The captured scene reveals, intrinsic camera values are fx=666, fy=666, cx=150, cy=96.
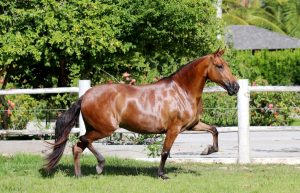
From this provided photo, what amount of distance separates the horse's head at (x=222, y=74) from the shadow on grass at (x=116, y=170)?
4.77ft

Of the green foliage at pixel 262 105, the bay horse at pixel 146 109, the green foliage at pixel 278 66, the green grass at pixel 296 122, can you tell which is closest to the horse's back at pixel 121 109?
the bay horse at pixel 146 109

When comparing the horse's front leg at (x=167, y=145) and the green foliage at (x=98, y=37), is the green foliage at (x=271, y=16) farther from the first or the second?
the horse's front leg at (x=167, y=145)

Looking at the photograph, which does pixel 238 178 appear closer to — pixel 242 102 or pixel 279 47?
pixel 242 102

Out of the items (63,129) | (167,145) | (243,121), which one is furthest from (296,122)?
(63,129)

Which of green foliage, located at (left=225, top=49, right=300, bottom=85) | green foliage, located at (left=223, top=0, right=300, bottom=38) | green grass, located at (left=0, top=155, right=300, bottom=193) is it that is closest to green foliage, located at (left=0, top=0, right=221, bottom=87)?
green grass, located at (left=0, top=155, right=300, bottom=193)

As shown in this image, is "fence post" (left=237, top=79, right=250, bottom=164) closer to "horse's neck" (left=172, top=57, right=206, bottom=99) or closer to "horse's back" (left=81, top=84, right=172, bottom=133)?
"horse's neck" (left=172, top=57, right=206, bottom=99)

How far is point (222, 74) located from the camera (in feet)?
31.5

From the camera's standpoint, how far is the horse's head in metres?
9.55

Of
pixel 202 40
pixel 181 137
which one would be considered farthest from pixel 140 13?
pixel 181 137

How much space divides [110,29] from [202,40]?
3.19 meters

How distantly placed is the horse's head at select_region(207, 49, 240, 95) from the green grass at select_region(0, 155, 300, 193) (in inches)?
50.9

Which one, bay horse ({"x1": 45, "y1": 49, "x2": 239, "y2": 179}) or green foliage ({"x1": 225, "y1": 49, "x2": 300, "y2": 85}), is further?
green foliage ({"x1": 225, "y1": 49, "x2": 300, "y2": 85})

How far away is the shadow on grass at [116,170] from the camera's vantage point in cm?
992

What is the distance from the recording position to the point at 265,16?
49.6 m
